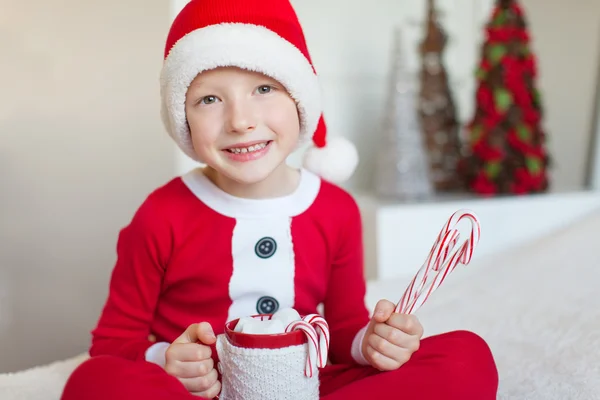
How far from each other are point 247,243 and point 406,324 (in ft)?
0.85

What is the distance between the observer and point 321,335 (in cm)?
73

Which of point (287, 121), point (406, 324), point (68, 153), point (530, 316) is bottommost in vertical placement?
point (530, 316)

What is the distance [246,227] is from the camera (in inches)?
37.4

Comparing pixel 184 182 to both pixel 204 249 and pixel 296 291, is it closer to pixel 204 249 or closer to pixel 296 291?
pixel 204 249

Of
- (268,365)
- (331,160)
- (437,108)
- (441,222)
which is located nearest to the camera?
(268,365)

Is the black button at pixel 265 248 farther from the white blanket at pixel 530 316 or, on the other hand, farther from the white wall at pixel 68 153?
the white wall at pixel 68 153

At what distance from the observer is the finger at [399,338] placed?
0.80 m

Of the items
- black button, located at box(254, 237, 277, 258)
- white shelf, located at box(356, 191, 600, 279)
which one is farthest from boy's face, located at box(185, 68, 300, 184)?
white shelf, located at box(356, 191, 600, 279)

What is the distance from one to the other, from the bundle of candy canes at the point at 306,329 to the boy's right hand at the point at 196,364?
6 centimetres

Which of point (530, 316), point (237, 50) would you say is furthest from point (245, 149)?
point (530, 316)

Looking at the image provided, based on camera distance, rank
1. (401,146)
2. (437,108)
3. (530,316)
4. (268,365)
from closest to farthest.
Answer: (268,365) < (530,316) < (401,146) < (437,108)

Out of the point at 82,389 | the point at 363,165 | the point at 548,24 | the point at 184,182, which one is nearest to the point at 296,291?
the point at 184,182

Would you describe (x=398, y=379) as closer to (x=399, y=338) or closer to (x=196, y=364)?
(x=399, y=338)

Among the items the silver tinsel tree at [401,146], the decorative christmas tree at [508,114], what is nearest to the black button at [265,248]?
the silver tinsel tree at [401,146]
